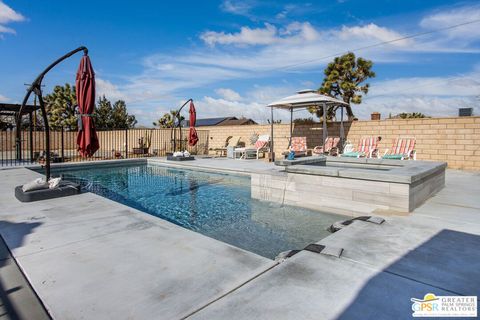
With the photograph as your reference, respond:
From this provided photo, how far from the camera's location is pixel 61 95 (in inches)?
1018

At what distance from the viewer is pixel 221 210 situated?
5133mm

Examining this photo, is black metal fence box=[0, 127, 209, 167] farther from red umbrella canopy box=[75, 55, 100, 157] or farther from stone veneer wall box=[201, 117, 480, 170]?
red umbrella canopy box=[75, 55, 100, 157]

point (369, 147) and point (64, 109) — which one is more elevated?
point (64, 109)

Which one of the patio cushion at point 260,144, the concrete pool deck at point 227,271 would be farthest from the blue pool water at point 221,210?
the patio cushion at point 260,144

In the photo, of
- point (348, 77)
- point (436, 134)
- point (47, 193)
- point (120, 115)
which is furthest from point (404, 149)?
point (120, 115)

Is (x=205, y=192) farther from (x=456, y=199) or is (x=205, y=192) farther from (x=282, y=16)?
(x=282, y=16)

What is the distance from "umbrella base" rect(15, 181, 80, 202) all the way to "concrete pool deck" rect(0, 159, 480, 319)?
1142mm

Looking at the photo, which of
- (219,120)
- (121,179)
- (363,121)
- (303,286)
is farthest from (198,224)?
(219,120)

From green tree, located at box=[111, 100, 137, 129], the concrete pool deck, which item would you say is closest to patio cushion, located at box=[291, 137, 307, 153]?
the concrete pool deck

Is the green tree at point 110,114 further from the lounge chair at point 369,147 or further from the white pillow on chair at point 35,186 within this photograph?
the lounge chair at point 369,147

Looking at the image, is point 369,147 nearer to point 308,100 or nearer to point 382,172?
point 308,100

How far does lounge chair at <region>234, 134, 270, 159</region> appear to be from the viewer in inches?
503

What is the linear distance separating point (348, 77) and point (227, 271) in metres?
15.6

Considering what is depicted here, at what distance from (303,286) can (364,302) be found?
0.39m
